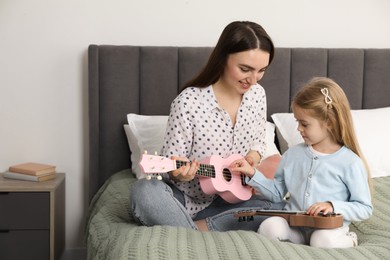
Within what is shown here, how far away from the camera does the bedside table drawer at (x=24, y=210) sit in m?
2.64

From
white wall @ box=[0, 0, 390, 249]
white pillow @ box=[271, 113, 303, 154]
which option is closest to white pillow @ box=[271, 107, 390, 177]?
white pillow @ box=[271, 113, 303, 154]

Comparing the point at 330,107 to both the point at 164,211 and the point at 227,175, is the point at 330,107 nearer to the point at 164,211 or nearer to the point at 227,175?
the point at 227,175

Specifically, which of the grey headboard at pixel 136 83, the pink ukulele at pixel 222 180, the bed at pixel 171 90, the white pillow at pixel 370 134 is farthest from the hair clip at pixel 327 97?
the grey headboard at pixel 136 83

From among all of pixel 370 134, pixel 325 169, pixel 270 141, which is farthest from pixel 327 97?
pixel 370 134

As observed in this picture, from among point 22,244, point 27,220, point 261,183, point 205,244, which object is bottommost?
point 22,244

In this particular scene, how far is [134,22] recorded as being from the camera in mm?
2955

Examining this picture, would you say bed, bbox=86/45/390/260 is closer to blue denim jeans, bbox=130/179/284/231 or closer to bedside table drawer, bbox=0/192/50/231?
bedside table drawer, bbox=0/192/50/231

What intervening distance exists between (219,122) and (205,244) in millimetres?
598

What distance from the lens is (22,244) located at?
2.68 m

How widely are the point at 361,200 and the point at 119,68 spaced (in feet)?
4.70

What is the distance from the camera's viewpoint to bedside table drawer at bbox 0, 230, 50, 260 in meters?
2.67

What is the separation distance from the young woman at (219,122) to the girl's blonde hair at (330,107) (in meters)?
0.25

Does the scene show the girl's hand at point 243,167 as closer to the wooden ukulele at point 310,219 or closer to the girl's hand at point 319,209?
A: the wooden ukulele at point 310,219

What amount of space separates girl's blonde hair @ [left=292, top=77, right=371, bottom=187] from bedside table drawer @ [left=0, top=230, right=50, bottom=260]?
4.51 ft
